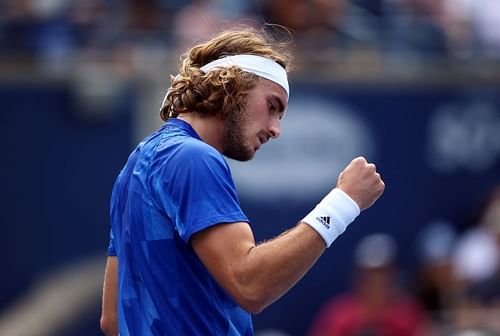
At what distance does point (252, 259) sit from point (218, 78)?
64cm

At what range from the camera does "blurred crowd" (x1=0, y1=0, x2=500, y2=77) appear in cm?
1008

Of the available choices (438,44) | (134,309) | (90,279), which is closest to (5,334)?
(90,279)

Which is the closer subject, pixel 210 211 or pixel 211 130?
pixel 210 211

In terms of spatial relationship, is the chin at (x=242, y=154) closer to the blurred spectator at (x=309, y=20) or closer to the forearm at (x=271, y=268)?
the forearm at (x=271, y=268)

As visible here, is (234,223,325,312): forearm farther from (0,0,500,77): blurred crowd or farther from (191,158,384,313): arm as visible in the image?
(0,0,500,77): blurred crowd

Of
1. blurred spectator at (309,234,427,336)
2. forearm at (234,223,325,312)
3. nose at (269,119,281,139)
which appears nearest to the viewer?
forearm at (234,223,325,312)

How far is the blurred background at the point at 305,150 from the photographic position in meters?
9.77

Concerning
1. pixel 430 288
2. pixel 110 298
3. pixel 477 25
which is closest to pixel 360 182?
pixel 110 298

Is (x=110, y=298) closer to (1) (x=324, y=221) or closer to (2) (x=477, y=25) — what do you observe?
(1) (x=324, y=221)

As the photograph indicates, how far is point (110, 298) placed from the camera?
4035mm

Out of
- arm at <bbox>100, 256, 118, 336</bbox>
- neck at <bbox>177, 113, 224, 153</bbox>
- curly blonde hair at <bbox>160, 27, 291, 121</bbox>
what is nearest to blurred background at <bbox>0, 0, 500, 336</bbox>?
arm at <bbox>100, 256, 118, 336</bbox>

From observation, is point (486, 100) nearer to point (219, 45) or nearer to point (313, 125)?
point (313, 125)

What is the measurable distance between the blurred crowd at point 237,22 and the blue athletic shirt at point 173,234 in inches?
227

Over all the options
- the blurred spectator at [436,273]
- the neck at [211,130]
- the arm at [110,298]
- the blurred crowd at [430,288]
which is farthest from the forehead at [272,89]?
the blurred spectator at [436,273]
